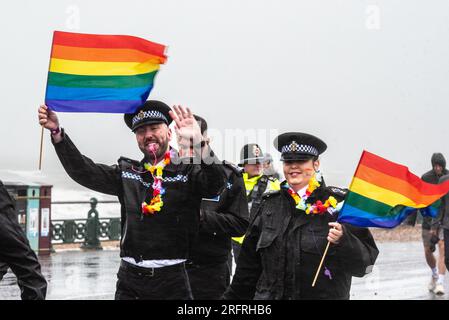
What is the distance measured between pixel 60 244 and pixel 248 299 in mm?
15038

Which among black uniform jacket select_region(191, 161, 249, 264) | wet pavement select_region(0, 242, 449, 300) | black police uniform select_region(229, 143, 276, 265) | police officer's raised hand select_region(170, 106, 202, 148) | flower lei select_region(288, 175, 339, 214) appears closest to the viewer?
police officer's raised hand select_region(170, 106, 202, 148)

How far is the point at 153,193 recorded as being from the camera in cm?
628

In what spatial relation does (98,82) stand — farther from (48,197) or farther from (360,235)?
(48,197)

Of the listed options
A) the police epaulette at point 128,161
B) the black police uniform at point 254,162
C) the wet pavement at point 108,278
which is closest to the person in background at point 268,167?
the black police uniform at point 254,162

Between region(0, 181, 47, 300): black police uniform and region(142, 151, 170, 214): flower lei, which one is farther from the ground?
region(142, 151, 170, 214): flower lei

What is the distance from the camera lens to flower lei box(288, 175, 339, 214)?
5.68m

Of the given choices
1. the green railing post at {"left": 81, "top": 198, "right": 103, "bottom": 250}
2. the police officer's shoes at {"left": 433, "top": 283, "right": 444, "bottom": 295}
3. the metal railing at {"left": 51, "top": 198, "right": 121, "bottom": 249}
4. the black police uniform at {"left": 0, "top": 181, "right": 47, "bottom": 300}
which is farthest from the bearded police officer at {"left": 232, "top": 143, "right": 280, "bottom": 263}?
the green railing post at {"left": 81, "top": 198, "right": 103, "bottom": 250}

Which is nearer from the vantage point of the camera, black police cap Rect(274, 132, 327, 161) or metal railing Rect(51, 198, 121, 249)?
black police cap Rect(274, 132, 327, 161)

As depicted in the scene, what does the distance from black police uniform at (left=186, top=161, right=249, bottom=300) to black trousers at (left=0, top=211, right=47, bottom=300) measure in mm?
1960

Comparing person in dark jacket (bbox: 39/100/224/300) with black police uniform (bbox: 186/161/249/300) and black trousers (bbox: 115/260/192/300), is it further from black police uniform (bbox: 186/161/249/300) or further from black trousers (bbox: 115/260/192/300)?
black police uniform (bbox: 186/161/249/300)

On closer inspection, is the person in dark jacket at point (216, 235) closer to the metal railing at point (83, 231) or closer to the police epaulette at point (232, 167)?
the police epaulette at point (232, 167)

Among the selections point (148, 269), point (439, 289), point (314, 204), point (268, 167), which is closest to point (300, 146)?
point (314, 204)

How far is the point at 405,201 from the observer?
613cm
